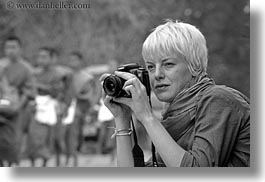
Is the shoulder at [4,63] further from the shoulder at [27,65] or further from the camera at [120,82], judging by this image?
the camera at [120,82]

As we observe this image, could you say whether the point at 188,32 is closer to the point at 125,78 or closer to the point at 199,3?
the point at 125,78

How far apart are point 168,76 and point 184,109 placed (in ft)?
0.32

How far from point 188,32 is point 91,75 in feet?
13.2

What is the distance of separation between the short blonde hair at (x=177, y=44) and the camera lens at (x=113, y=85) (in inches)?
3.7

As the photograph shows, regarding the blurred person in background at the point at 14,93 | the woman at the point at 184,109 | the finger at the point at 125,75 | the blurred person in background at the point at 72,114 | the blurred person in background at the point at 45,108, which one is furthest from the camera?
the blurred person in background at the point at 72,114

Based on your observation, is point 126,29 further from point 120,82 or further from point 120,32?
point 120,82

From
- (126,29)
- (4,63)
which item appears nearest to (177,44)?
(4,63)

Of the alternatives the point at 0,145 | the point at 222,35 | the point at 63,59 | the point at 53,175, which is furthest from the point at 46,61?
the point at 53,175

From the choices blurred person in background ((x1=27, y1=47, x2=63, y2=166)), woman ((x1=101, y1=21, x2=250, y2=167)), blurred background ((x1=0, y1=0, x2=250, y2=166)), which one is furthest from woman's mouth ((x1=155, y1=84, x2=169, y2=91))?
blurred person in background ((x1=27, y1=47, x2=63, y2=166))

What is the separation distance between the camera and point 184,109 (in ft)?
4.83

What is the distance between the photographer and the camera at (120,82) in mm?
1507

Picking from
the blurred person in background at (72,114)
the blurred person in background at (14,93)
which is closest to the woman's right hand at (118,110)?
the blurred person in background at (14,93)

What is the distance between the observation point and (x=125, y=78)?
150 centimetres

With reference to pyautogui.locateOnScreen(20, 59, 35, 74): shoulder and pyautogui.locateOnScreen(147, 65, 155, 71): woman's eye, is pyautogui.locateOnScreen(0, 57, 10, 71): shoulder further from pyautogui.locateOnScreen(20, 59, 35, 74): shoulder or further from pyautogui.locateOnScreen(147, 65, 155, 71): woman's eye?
pyautogui.locateOnScreen(147, 65, 155, 71): woman's eye
